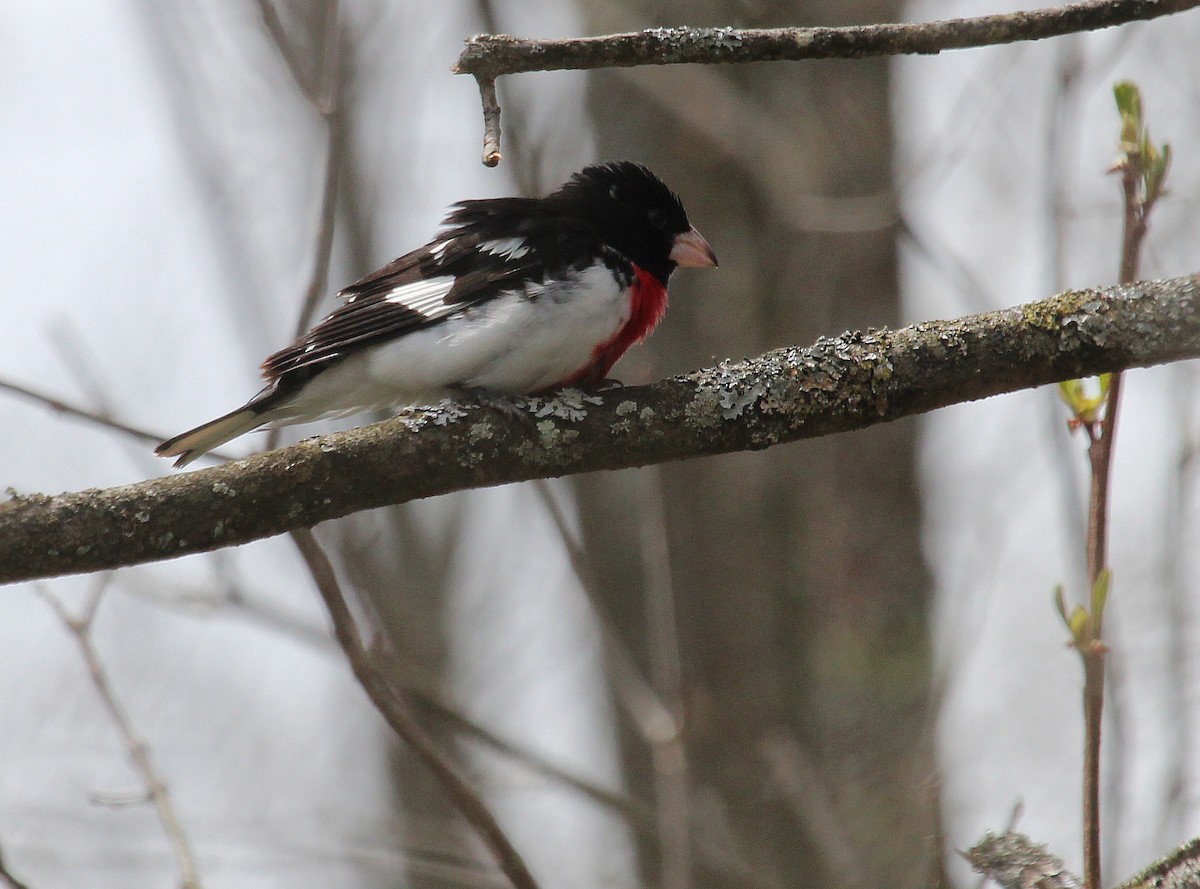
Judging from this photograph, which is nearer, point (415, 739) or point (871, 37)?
point (871, 37)

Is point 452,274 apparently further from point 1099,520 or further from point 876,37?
point 1099,520

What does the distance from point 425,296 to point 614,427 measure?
1.05 meters

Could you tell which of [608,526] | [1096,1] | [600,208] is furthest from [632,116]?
[1096,1]

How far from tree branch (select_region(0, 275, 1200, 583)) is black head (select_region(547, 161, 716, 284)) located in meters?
1.36

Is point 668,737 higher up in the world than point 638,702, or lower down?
lower down

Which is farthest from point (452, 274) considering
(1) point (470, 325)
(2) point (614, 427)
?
(2) point (614, 427)

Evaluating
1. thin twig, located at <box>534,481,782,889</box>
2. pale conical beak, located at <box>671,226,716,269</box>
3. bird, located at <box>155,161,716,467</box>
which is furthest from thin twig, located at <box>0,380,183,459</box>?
pale conical beak, located at <box>671,226,716,269</box>

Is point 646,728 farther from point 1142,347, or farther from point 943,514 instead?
point 943,514

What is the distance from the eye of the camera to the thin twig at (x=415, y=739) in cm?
225

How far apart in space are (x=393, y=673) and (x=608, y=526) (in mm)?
2454

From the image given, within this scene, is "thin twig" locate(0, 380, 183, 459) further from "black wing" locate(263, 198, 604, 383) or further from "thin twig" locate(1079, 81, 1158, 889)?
"thin twig" locate(1079, 81, 1158, 889)

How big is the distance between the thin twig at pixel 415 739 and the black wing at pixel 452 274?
3.18 feet

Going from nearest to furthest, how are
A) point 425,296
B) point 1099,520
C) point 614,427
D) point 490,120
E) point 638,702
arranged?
point 1099,520 → point 490,120 → point 614,427 → point 425,296 → point 638,702

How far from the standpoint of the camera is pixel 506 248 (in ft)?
10.9
